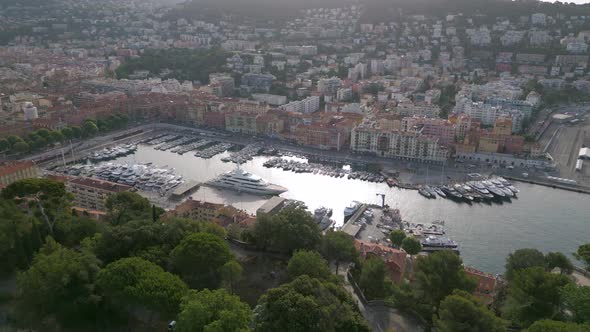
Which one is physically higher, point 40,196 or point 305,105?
point 40,196

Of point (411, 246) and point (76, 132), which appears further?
point (76, 132)

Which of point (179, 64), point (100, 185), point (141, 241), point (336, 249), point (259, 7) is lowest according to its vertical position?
point (100, 185)

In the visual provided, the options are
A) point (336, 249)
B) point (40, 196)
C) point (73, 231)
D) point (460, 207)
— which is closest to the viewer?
point (336, 249)

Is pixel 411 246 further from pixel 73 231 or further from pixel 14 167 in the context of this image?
pixel 14 167

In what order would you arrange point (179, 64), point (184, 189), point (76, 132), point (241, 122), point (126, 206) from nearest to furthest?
point (126, 206), point (184, 189), point (76, 132), point (241, 122), point (179, 64)

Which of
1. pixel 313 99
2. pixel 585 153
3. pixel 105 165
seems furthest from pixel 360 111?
pixel 105 165

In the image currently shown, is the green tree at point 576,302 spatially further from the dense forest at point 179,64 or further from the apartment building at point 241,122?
the dense forest at point 179,64

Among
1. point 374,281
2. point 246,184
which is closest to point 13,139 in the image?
point 246,184
